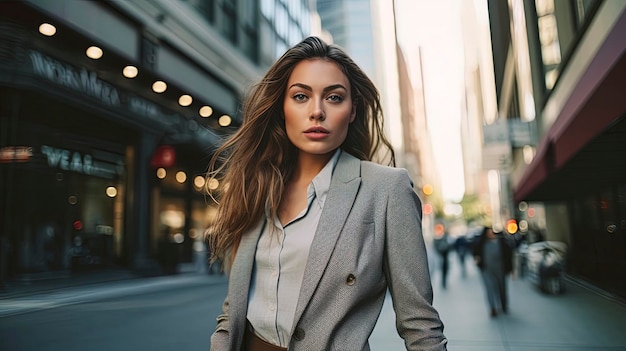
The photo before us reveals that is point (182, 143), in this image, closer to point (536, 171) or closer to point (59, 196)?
point (59, 196)

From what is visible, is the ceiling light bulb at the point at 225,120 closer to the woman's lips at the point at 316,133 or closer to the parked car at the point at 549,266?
the parked car at the point at 549,266

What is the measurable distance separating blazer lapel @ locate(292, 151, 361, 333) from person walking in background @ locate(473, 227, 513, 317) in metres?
6.56

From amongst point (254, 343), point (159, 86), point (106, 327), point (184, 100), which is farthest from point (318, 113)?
point (184, 100)

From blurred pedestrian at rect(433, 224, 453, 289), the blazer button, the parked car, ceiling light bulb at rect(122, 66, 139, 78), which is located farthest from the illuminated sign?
blurred pedestrian at rect(433, 224, 453, 289)

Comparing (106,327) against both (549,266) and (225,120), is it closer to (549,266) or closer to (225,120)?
(225,120)

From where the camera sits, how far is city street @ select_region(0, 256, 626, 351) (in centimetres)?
282

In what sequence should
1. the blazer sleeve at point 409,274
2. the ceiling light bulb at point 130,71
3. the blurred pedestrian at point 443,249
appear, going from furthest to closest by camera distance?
1. the blurred pedestrian at point 443,249
2. the ceiling light bulb at point 130,71
3. the blazer sleeve at point 409,274

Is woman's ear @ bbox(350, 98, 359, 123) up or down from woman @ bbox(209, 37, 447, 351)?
up

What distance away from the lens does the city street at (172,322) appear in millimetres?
2824

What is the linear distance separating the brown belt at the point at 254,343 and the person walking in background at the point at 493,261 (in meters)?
6.55

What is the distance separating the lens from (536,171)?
30.9ft

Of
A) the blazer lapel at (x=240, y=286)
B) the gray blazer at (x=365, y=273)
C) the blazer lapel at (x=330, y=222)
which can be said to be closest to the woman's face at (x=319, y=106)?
the blazer lapel at (x=330, y=222)

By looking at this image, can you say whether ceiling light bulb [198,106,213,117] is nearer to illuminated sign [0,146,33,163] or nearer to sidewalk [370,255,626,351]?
illuminated sign [0,146,33,163]

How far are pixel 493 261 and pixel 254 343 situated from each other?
7818 mm
